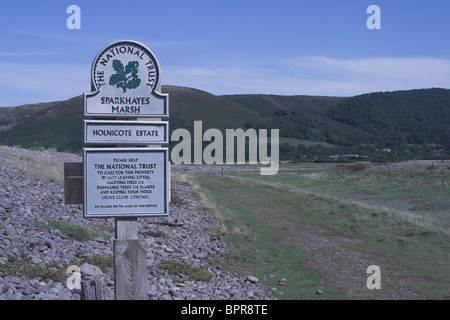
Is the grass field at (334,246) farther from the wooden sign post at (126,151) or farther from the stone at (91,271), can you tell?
the wooden sign post at (126,151)

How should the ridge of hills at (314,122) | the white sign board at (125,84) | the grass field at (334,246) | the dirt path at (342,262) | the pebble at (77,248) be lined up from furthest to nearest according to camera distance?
the ridge of hills at (314,122) → the grass field at (334,246) → the dirt path at (342,262) → the pebble at (77,248) → the white sign board at (125,84)

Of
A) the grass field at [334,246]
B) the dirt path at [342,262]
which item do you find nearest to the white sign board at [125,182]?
the grass field at [334,246]

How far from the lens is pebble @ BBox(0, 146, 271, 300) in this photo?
6.91m

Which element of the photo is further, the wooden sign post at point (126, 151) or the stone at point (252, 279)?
the stone at point (252, 279)

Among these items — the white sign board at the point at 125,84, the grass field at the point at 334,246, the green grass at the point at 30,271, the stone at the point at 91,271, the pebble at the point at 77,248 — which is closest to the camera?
the white sign board at the point at 125,84

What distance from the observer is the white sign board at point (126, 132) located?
5.24 m

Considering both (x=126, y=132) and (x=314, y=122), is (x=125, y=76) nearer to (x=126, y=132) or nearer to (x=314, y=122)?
(x=126, y=132)

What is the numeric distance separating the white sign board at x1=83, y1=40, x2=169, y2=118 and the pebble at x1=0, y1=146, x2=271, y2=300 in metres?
2.70

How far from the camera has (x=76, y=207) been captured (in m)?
13.2

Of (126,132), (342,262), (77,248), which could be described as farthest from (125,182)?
(342,262)

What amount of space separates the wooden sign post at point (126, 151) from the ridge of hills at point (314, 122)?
74.2 m

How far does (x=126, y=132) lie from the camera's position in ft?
17.5

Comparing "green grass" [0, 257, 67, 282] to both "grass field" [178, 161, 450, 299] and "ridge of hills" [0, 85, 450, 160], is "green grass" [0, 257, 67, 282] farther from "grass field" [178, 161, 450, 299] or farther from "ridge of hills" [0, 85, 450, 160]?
"ridge of hills" [0, 85, 450, 160]

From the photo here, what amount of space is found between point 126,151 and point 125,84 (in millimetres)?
709
